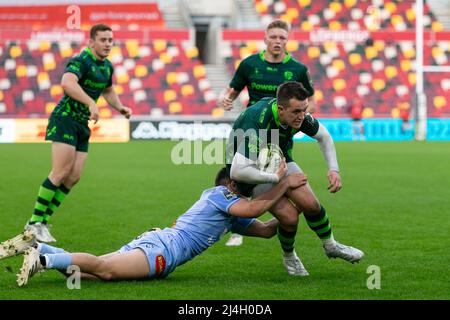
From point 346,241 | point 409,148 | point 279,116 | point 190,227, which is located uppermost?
point 279,116

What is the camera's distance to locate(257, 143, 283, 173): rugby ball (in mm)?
7164

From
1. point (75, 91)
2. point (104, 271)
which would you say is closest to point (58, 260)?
point (104, 271)

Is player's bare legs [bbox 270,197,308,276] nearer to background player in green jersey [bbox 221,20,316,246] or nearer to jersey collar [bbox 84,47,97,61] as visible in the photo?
background player in green jersey [bbox 221,20,316,246]

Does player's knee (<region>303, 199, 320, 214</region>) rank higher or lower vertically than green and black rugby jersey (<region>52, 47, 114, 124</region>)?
lower

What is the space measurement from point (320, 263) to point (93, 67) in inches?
134

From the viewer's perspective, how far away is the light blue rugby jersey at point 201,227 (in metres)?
7.25

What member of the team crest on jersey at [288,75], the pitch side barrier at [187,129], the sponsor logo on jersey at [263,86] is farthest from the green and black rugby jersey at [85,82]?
the pitch side barrier at [187,129]

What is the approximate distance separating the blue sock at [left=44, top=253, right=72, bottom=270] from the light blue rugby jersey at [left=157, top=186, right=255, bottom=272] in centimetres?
77

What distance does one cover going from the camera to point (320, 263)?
832 cm

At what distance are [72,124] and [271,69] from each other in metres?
2.21

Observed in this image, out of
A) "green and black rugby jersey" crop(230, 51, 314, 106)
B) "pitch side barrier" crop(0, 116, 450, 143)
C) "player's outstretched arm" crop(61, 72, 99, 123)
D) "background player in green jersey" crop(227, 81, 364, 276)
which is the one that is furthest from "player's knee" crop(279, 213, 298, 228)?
"pitch side barrier" crop(0, 116, 450, 143)

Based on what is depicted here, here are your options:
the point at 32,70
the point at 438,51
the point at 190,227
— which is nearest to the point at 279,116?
the point at 190,227

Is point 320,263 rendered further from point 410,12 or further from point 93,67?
point 410,12

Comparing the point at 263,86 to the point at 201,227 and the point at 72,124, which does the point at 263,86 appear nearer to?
the point at 72,124
